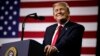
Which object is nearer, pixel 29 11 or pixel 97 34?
pixel 97 34

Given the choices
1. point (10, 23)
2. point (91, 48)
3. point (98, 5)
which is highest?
point (98, 5)

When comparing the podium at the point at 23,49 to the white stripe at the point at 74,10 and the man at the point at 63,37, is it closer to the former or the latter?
→ the man at the point at 63,37

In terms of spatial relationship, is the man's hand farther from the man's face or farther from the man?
the man's face

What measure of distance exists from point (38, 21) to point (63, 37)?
156cm

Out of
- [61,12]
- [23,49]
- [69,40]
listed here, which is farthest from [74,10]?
[23,49]

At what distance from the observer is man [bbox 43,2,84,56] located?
7.57ft

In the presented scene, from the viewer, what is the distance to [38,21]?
156 inches

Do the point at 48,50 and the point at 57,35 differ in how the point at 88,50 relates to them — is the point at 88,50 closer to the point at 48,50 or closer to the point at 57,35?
the point at 57,35

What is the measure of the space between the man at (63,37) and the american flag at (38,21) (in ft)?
3.84

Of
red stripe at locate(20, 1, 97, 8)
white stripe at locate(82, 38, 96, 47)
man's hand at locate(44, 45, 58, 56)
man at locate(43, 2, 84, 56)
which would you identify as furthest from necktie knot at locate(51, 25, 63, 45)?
red stripe at locate(20, 1, 97, 8)

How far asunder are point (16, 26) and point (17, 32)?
0.09 metres

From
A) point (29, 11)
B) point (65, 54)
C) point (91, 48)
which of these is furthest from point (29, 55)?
point (29, 11)

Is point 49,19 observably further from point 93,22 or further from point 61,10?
point 61,10

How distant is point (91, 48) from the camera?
3.71m
